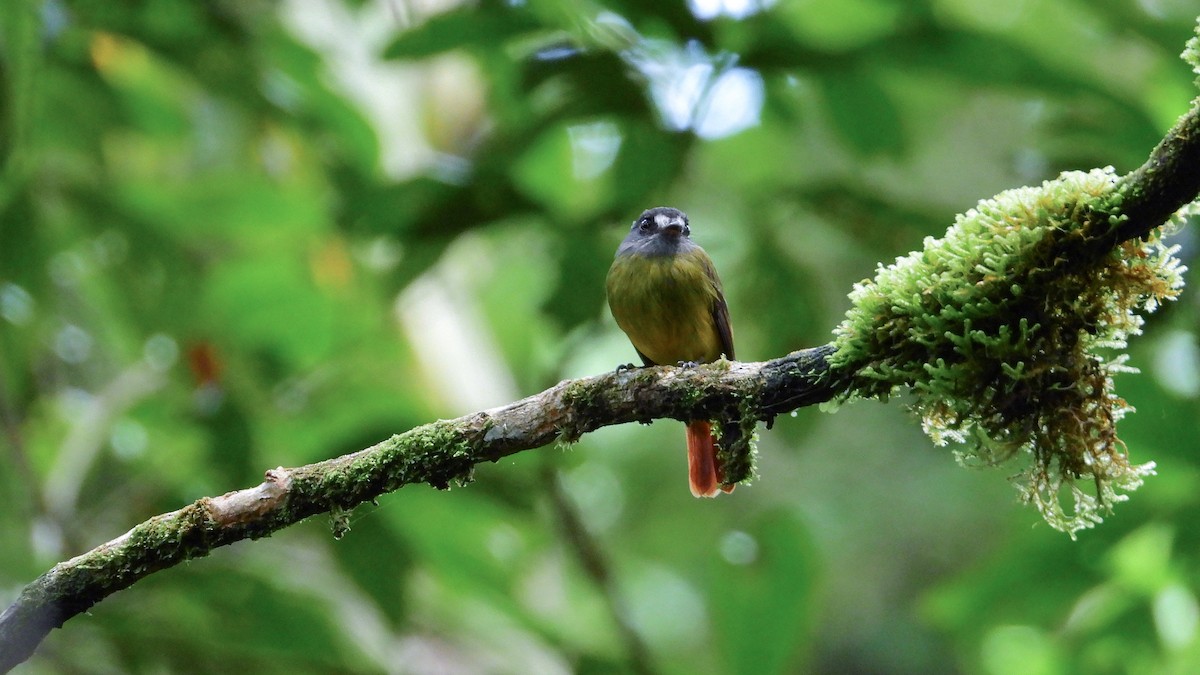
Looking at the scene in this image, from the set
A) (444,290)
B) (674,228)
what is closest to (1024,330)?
(674,228)

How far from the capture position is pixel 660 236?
4000 mm

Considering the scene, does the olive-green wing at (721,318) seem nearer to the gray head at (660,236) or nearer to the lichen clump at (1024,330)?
the gray head at (660,236)

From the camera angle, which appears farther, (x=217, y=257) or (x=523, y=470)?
(x=217, y=257)

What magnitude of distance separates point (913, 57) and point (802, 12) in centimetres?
36

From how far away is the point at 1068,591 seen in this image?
317cm

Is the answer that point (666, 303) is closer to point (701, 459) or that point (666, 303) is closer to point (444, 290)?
point (701, 459)

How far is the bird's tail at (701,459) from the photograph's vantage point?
3.64 m

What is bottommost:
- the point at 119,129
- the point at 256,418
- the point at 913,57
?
the point at 256,418

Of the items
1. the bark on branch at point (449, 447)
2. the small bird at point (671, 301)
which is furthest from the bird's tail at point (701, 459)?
the bark on branch at point (449, 447)

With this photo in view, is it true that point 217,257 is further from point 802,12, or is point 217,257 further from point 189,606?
point 802,12

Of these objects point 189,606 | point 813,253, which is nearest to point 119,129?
point 189,606

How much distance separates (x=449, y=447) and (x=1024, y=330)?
3.48 feet

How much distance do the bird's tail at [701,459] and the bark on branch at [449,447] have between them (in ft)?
4.43

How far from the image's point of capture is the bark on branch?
185 centimetres
